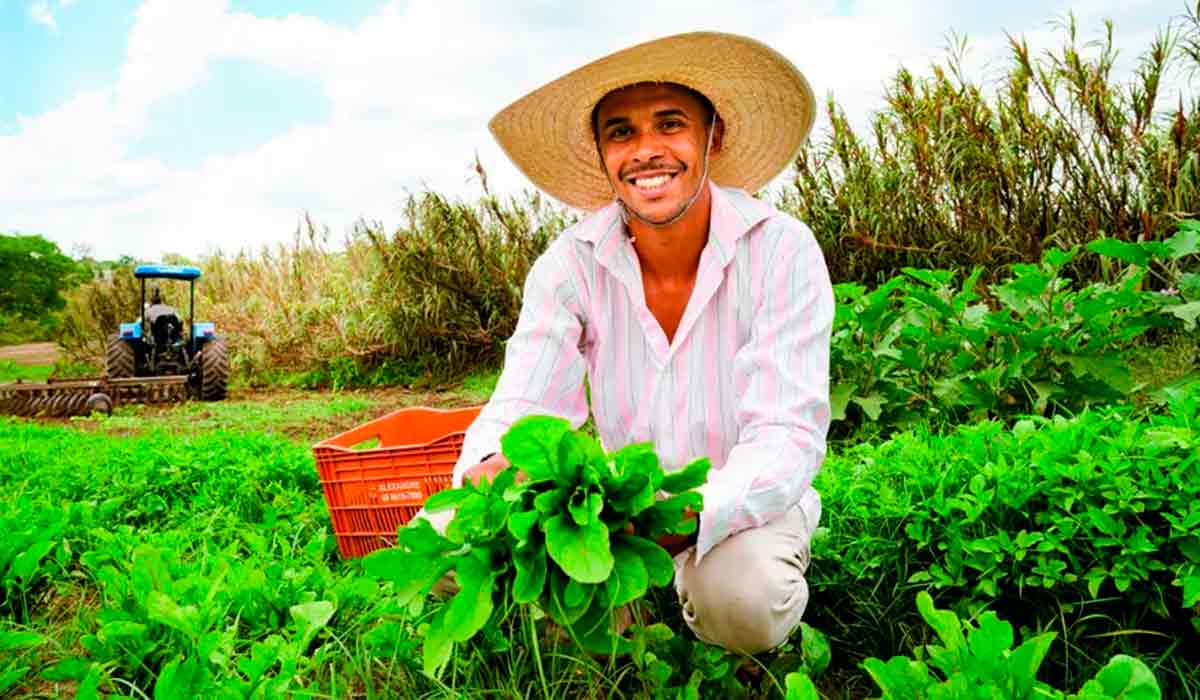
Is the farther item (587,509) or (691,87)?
(691,87)

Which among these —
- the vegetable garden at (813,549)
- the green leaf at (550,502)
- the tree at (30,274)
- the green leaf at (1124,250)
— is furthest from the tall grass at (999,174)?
the tree at (30,274)

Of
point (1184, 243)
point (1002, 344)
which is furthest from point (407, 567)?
point (1184, 243)

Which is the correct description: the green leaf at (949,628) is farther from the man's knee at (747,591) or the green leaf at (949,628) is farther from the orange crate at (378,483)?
the orange crate at (378,483)

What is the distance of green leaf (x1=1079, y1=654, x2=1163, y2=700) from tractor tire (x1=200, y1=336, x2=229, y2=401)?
9.06 meters

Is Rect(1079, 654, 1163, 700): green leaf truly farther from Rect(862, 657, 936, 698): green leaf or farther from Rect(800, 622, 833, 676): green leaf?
Rect(800, 622, 833, 676): green leaf

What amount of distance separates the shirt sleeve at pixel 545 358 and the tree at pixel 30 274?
23.2m

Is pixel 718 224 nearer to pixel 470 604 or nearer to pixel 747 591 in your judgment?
pixel 747 591

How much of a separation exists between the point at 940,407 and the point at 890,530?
4.69ft

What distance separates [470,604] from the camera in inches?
54.2

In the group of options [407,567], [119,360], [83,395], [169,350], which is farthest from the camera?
[169,350]

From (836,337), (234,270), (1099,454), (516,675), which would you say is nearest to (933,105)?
(836,337)

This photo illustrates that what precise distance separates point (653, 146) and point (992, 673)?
1.21 m

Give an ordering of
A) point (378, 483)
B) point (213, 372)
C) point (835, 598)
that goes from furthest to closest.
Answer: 1. point (213, 372)
2. point (378, 483)
3. point (835, 598)

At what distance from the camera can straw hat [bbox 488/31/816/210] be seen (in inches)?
82.4
